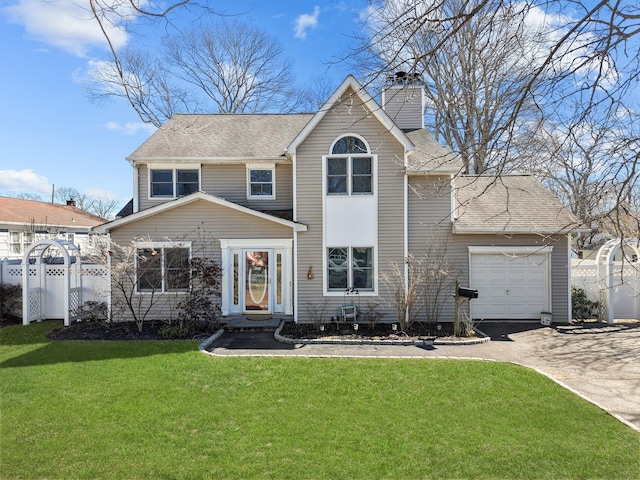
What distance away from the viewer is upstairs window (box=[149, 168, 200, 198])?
13.5 meters

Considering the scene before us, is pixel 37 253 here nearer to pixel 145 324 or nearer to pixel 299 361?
pixel 145 324

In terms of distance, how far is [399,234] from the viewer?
11.9m

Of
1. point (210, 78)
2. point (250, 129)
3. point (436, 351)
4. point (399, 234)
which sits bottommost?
point (436, 351)

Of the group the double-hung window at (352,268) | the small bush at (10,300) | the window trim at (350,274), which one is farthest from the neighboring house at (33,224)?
the double-hung window at (352,268)

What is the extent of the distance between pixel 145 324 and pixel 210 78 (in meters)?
20.1

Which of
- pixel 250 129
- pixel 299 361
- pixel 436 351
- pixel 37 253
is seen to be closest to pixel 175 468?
pixel 299 361

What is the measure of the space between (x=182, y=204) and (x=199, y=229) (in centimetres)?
95

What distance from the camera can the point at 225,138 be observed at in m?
14.5

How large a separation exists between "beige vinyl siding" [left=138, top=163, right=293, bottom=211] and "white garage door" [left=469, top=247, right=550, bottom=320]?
22.2ft

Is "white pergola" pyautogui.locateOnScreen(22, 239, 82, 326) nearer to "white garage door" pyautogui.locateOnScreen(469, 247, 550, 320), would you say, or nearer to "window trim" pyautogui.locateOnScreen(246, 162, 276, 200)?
"window trim" pyautogui.locateOnScreen(246, 162, 276, 200)

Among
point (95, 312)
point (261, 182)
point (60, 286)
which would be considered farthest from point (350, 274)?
point (60, 286)

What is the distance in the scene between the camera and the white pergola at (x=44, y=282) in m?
12.0

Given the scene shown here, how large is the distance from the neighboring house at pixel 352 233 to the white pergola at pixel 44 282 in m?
1.65

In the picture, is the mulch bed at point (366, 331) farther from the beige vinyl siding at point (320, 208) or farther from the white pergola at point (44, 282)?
the white pergola at point (44, 282)
